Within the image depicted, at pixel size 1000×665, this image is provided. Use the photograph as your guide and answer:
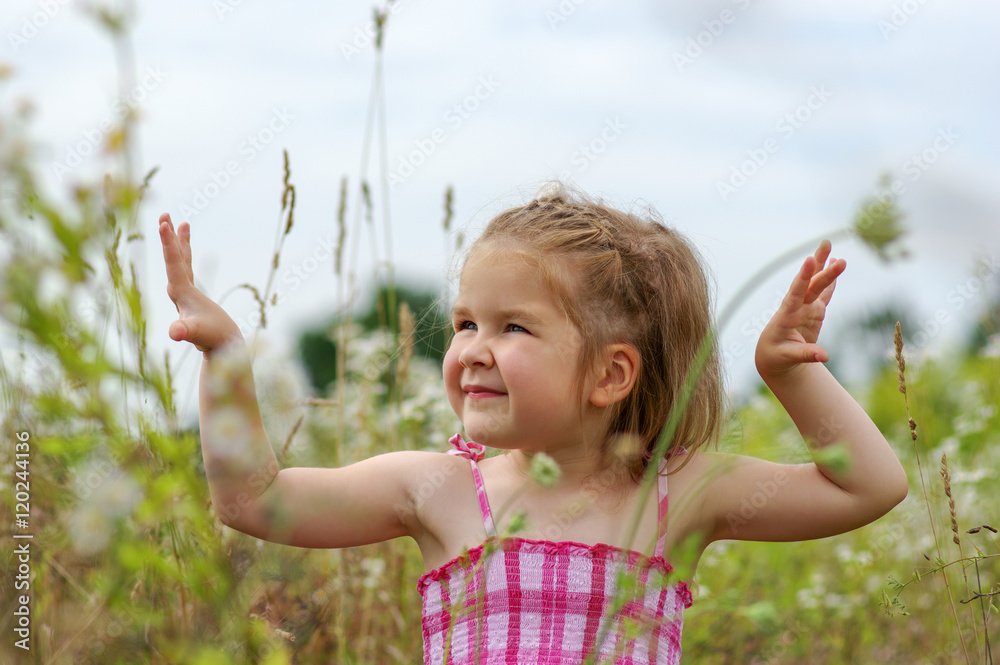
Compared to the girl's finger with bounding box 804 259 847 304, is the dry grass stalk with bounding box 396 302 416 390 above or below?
above

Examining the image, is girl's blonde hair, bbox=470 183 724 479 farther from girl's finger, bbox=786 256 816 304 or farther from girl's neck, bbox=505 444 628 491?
girl's finger, bbox=786 256 816 304

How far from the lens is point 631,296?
169cm

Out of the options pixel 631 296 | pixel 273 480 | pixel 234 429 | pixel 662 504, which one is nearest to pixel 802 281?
pixel 631 296

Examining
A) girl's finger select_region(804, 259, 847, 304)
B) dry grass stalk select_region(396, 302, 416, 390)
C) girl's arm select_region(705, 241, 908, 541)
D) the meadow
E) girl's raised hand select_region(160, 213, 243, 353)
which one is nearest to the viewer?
the meadow

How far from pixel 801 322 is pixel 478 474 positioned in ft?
2.13

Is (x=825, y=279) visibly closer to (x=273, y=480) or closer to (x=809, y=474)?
(x=809, y=474)

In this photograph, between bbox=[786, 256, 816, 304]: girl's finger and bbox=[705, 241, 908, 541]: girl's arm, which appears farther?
bbox=[705, 241, 908, 541]: girl's arm

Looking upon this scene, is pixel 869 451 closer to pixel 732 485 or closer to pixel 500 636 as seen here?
pixel 732 485

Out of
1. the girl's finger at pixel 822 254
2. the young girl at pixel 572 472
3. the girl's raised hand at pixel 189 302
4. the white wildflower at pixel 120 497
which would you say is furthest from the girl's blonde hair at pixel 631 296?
the white wildflower at pixel 120 497

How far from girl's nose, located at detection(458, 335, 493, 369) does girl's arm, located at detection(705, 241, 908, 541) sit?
1.48 ft

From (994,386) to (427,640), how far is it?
9.19 feet

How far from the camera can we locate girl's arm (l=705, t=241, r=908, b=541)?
1.55m

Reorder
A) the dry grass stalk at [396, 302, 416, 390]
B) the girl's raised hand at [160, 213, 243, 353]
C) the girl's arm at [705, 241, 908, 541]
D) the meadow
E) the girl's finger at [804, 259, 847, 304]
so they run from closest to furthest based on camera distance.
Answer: the meadow → the girl's raised hand at [160, 213, 243, 353] → the girl's finger at [804, 259, 847, 304] → the girl's arm at [705, 241, 908, 541] → the dry grass stalk at [396, 302, 416, 390]

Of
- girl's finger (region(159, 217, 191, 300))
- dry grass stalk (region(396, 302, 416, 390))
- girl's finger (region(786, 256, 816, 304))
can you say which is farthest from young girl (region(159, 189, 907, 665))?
dry grass stalk (region(396, 302, 416, 390))
